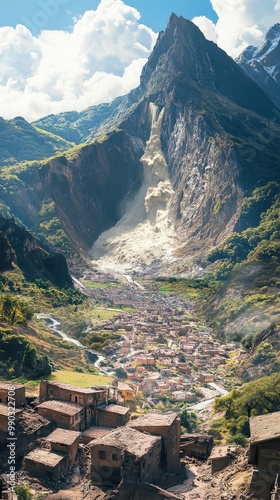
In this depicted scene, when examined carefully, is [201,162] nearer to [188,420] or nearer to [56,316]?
[56,316]

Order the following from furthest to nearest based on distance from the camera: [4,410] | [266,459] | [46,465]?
[4,410]
[46,465]
[266,459]

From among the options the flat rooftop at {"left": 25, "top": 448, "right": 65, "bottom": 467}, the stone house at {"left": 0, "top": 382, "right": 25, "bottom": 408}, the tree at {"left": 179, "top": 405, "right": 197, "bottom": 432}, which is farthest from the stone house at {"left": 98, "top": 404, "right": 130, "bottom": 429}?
the tree at {"left": 179, "top": 405, "right": 197, "bottom": 432}

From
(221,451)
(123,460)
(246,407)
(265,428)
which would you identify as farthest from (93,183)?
(265,428)

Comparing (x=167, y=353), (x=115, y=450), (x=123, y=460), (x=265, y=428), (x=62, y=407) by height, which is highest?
(x=265, y=428)

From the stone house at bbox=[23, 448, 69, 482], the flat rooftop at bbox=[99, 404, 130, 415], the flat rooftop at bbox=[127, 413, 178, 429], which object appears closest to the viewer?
the stone house at bbox=[23, 448, 69, 482]

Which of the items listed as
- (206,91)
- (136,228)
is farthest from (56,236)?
(206,91)

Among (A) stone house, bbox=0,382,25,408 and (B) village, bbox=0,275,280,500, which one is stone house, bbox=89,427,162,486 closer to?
(B) village, bbox=0,275,280,500
